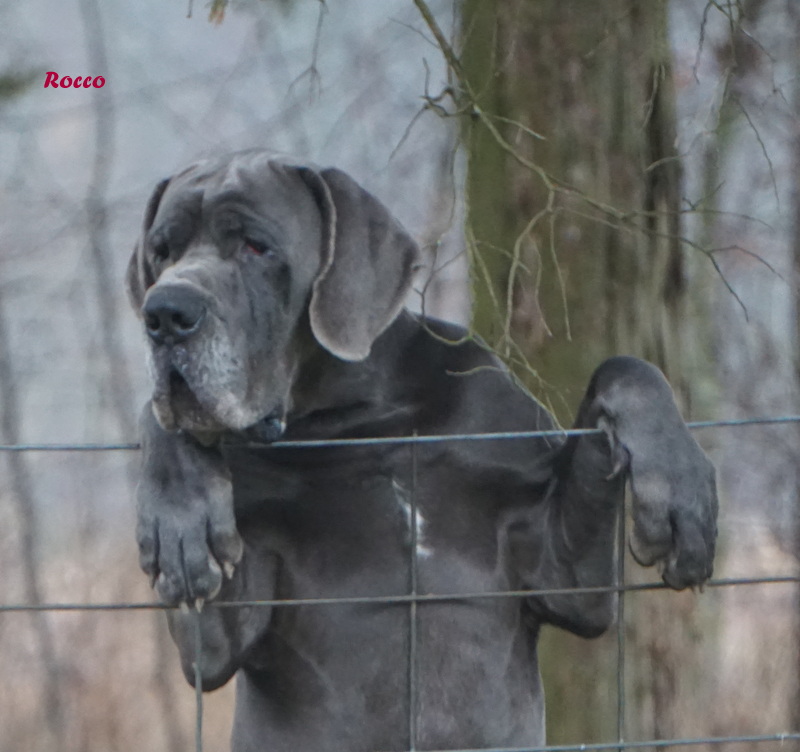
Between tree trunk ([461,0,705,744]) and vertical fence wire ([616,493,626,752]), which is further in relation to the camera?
tree trunk ([461,0,705,744])

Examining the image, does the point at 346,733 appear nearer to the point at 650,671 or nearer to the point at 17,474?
the point at 650,671

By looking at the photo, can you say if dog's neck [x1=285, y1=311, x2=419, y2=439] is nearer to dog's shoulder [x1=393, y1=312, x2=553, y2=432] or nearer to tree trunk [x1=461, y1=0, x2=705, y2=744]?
dog's shoulder [x1=393, y1=312, x2=553, y2=432]

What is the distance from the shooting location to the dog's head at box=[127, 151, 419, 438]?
2268 mm

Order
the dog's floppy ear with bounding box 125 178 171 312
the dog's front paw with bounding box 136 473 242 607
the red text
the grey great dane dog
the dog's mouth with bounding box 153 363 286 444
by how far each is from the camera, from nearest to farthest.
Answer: the dog's front paw with bounding box 136 473 242 607
the dog's mouth with bounding box 153 363 286 444
the grey great dane dog
the dog's floppy ear with bounding box 125 178 171 312
the red text

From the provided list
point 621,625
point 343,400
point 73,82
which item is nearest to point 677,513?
point 621,625

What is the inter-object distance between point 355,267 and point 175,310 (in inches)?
17.1

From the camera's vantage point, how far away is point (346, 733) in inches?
99.2

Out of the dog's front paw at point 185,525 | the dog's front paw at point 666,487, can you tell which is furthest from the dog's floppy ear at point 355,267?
the dog's front paw at point 666,487

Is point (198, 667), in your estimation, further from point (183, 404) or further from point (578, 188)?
point (578, 188)

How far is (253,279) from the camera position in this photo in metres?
2.43

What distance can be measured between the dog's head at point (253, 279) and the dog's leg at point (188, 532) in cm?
7

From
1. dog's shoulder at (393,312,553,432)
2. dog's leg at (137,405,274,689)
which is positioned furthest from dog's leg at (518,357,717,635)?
dog's leg at (137,405,274,689)

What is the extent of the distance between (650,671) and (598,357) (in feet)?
3.06

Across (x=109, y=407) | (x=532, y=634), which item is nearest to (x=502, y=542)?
(x=532, y=634)
